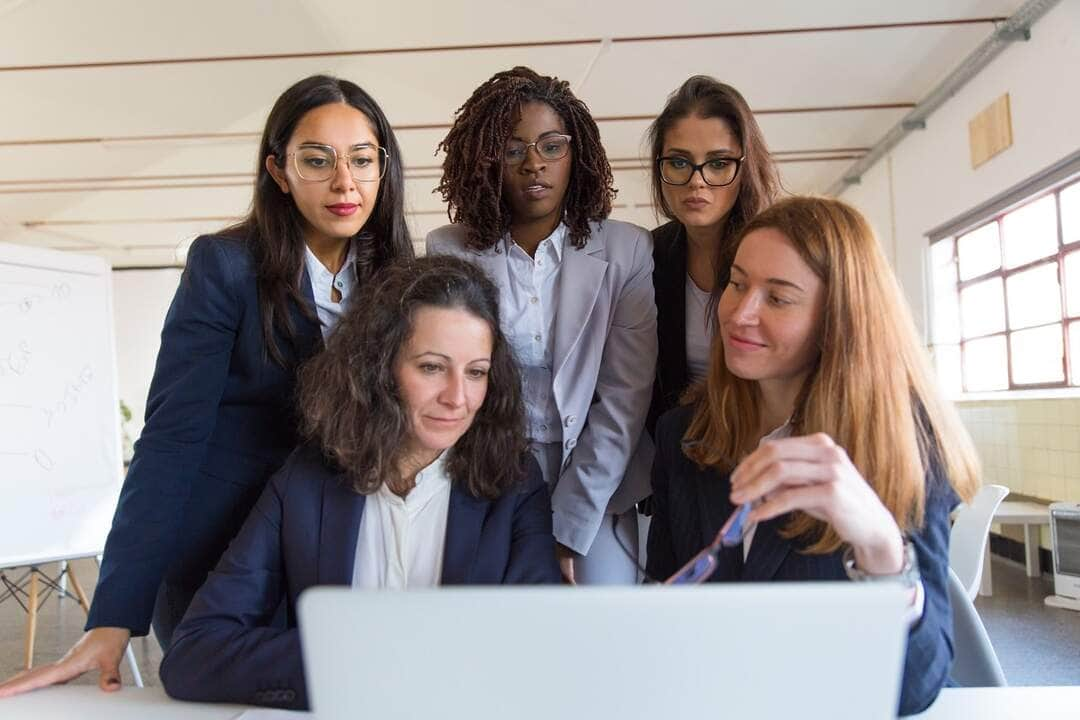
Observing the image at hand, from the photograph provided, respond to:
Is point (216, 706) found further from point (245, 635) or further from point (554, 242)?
point (554, 242)

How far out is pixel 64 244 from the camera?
1103 centimetres

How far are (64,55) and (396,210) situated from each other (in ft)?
16.9

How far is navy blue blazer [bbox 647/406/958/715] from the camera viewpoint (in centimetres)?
111

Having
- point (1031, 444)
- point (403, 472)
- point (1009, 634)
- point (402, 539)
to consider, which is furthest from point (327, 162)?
point (1031, 444)

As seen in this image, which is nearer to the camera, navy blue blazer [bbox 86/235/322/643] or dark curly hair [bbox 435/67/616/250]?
navy blue blazer [bbox 86/235/322/643]

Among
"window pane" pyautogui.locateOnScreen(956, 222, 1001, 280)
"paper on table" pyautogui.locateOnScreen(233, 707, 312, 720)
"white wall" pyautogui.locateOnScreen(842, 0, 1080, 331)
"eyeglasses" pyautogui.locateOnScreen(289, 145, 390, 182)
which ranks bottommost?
"paper on table" pyautogui.locateOnScreen(233, 707, 312, 720)

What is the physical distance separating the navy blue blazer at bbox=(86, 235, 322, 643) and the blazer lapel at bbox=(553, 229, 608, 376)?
18.7 inches

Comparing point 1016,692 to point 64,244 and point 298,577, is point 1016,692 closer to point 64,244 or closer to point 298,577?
point 298,577

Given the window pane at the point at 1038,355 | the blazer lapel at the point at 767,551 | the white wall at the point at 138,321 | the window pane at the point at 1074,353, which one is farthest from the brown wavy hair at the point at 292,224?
the white wall at the point at 138,321

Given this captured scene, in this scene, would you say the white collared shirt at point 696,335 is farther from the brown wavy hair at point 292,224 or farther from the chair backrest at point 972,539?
the chair backrest at point 972,539

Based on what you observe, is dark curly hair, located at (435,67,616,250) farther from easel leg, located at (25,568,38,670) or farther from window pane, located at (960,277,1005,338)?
window pane, located at (960,277,1005,338)

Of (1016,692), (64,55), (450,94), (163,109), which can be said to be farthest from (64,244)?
(1016,692)

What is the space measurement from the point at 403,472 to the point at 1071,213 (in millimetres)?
5096

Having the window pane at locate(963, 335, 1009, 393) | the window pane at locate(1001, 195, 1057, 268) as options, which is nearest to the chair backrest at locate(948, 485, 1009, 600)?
the window pane at locate(1001, 195, 1057, 268)
